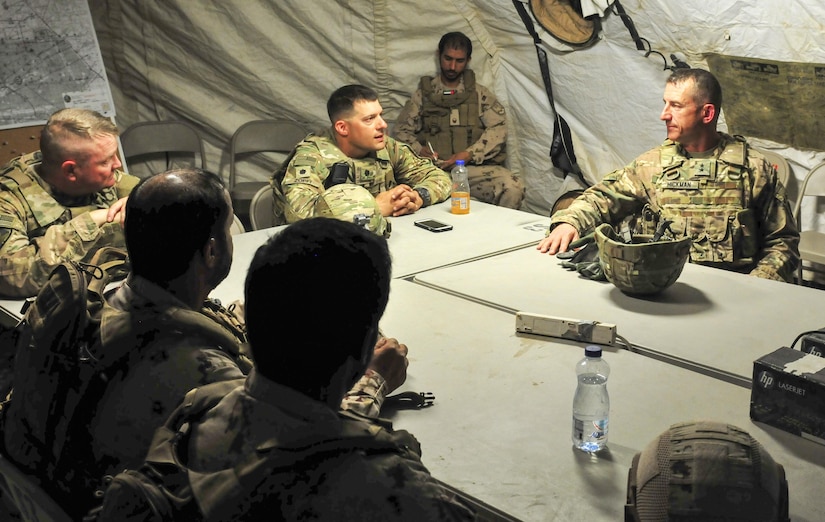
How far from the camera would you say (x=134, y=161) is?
529 cm

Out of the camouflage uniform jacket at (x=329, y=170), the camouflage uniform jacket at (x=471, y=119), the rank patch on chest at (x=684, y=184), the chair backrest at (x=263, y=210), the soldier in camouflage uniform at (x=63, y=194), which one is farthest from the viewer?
the camouflage uniform jacket at (x=471, y=119)

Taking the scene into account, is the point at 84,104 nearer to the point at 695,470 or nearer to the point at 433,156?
the point at 433,156

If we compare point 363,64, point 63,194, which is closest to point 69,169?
point 63,194

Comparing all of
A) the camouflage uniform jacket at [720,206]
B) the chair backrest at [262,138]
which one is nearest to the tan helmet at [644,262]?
the camouflage uniform jacket at [720,206]

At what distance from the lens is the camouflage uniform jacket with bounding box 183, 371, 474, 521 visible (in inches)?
42.8

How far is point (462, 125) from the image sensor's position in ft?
18.9

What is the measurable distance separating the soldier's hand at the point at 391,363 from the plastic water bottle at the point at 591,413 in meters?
0.40

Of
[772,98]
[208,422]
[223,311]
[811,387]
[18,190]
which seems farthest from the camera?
[772,98]

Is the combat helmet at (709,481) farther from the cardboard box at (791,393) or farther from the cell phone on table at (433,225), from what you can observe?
the cell phone on table at (433,225)

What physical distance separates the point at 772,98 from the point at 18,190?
3496mm

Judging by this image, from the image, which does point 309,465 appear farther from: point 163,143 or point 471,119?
point 471,119

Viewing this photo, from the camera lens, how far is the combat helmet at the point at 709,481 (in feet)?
4.01

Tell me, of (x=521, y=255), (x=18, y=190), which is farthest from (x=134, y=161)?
(x=521, y=255)

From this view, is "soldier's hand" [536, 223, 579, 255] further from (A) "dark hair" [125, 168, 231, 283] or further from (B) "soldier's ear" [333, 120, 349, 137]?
(A) "dark hair" [125, 168, 231, 283]
